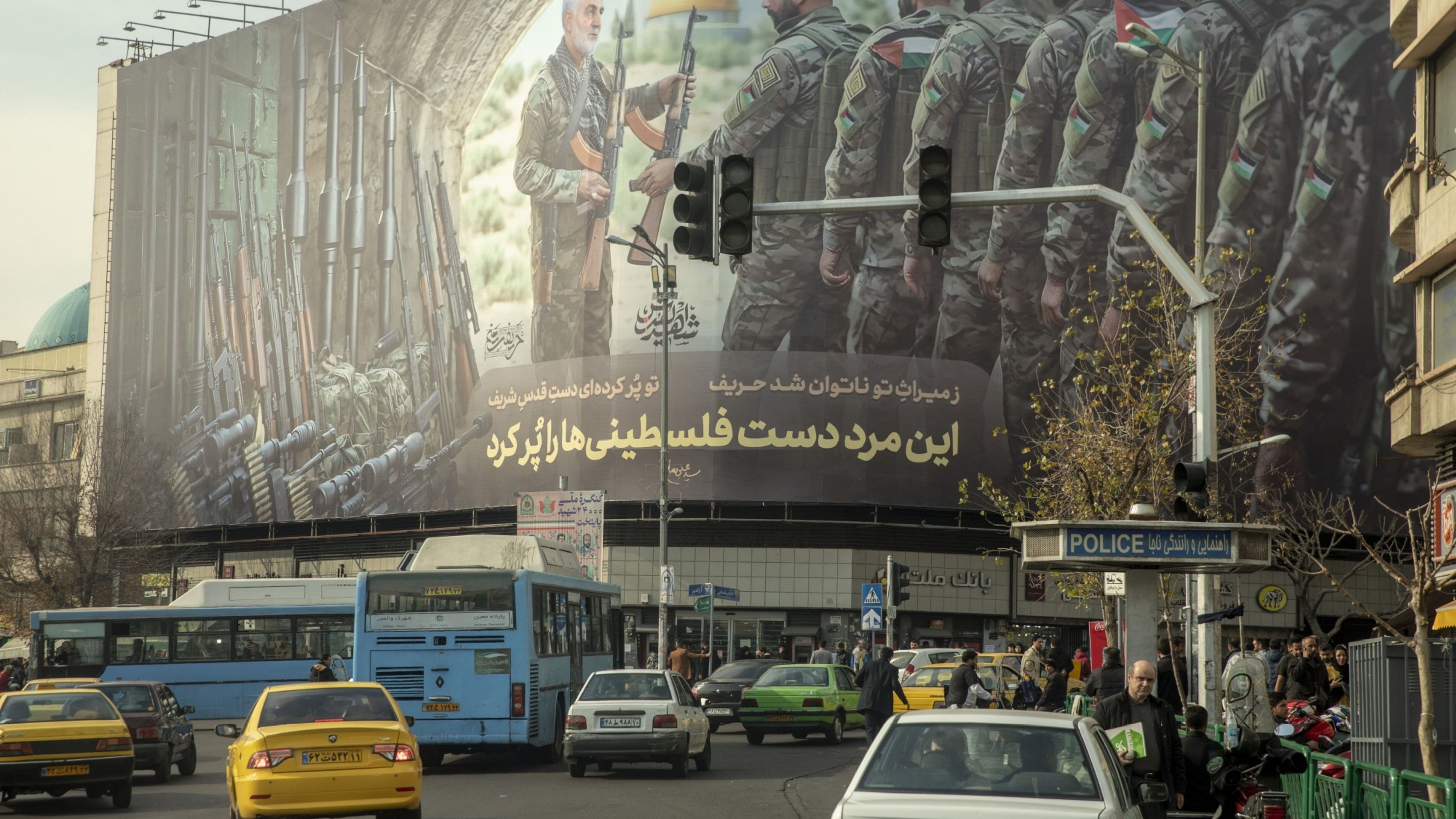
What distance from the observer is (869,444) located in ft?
161

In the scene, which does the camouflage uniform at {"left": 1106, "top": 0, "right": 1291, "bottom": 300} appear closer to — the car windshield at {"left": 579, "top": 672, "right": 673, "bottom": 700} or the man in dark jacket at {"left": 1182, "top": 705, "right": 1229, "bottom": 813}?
the car windshield at {"left": 579, "top": 672, "right": 673, "bottom": 700}

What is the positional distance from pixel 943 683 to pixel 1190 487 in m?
16.6

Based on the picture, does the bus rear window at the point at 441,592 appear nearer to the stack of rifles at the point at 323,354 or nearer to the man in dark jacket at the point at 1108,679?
the man in dark jacket at the point at 1108,679

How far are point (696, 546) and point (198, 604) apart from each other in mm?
20105

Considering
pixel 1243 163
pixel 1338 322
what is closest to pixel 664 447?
pixel 1243 163

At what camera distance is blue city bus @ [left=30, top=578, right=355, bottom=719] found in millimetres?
31672

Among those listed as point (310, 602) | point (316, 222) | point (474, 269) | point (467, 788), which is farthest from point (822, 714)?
point (316, 222)

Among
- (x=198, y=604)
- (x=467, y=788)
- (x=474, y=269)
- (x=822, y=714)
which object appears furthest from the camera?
(x=474, y=269)

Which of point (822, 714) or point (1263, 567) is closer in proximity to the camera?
point (1263, 567)

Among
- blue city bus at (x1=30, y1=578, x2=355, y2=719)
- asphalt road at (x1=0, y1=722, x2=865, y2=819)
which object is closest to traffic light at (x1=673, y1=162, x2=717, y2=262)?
asphalt road at (x1=0, y1=722, x2=865, y2=819)

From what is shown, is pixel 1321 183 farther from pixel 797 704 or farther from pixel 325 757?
pixel 325 757

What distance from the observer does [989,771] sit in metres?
8.48

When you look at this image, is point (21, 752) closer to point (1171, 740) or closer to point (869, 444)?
point (1171, 740)

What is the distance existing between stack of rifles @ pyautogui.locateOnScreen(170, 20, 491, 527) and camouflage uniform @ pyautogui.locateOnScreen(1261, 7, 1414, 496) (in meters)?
26.2
